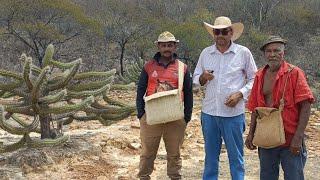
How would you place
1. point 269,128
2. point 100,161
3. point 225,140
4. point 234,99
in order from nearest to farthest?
1. point 269,128
2. point 234,99
3. point 225,140
4. point 100,161

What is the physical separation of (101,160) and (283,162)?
3.21 metres

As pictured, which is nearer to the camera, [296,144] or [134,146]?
[296,144]

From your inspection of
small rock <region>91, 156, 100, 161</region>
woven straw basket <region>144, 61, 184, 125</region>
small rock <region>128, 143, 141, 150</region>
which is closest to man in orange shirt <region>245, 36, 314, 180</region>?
woven straw basket <region>144, 61, 184, 125</region>

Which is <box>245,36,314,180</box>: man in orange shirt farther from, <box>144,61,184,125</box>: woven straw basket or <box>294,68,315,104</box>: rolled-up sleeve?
<box>144,61,184,125</box>: woven straw basket

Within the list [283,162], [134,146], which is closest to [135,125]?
[134,146]

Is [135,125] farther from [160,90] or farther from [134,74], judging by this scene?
[160,90]

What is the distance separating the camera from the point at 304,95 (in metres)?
3.38

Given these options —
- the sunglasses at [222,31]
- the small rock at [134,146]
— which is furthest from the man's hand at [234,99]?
the small rock at [134,146]

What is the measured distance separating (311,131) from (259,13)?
21917mm

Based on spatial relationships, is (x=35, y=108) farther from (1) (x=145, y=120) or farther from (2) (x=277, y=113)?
(2) (x=277, y=113)

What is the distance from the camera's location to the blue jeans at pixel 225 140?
13.9 ft

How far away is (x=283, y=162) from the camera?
3.54m

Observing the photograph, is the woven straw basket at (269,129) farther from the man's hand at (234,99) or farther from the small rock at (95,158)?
the small rock at (95,158)

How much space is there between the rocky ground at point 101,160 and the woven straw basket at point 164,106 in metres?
1.53
